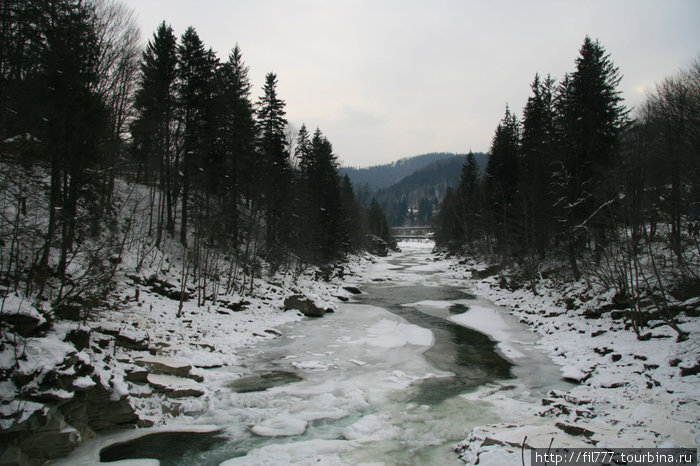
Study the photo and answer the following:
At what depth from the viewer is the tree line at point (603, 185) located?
13.9 meters

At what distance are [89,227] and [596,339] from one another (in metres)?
22.0

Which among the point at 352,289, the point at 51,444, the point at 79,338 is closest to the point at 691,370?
the point at 51,444

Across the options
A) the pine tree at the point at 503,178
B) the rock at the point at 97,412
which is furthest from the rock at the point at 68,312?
the pine tree at the point at 503,178

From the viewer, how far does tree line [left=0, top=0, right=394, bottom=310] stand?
10.7 metres

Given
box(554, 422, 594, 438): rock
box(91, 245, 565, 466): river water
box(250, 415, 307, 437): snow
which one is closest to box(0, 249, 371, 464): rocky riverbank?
box(91, 245, 565, 466): river water

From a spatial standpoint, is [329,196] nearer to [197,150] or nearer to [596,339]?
[197,150]

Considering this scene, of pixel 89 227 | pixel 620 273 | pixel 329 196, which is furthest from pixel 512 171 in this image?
pixel 89 227

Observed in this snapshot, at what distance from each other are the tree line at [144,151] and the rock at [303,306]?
10.00 feet

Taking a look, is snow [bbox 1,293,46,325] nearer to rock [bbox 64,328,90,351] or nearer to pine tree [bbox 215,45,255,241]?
rock [bbox 64,328,90,351]

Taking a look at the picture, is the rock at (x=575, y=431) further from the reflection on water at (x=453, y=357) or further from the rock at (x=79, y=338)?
the rock at (x=79, y=338)

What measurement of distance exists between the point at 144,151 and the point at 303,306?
14.3 metres

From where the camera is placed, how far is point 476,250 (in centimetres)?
5203

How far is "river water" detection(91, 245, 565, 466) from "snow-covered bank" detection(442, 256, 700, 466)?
720mm

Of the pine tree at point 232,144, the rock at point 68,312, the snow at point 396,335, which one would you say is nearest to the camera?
the rock at point 68,312
